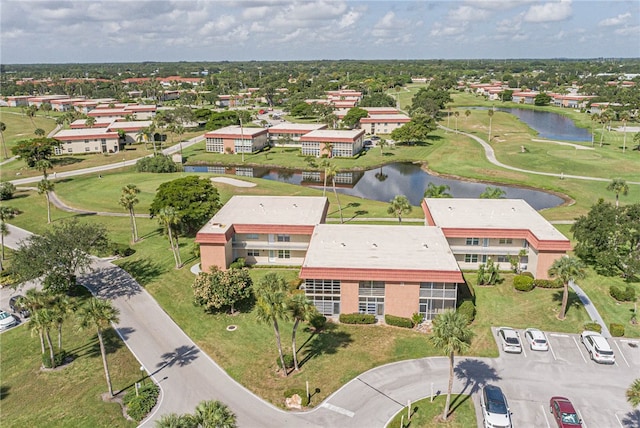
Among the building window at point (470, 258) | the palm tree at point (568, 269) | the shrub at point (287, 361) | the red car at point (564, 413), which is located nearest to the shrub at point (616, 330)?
the palm tree at point (568, 269)

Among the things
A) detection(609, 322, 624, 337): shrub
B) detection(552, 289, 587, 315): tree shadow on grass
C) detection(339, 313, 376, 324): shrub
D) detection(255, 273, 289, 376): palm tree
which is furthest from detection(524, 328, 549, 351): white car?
detection(255, 273, 289, 376): palm tree

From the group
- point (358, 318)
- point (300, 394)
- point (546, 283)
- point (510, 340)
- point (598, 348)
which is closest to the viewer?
point (300, 394)

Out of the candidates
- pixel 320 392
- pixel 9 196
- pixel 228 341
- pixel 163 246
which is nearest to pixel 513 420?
pixel 320 392

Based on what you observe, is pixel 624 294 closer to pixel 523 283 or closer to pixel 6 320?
pixel 523 283

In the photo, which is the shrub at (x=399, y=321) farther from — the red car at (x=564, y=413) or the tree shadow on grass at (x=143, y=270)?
the tree shadow on grass at (x=143, y=270)

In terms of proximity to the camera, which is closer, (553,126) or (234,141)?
(234,141)

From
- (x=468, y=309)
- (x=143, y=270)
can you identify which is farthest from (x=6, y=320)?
(x=468, y=309)

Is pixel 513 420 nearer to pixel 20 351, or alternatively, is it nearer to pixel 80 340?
pixel 80 340
